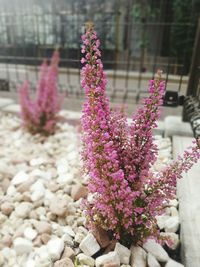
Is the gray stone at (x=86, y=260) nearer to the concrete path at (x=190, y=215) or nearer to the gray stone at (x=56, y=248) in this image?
the gray stone at (x=56, y=248)

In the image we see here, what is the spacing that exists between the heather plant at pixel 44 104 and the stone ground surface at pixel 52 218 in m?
0.44

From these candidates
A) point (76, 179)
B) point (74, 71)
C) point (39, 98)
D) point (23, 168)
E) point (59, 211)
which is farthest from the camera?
point (74, 71)

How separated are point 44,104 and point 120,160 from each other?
7.80 ft

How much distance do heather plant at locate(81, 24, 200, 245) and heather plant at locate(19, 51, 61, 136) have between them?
2.25 m

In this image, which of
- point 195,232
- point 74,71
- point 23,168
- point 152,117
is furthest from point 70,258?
point 74,71

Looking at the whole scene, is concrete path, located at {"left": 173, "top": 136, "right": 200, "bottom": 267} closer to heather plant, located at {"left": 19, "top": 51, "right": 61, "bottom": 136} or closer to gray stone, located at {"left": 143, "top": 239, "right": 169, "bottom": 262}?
gray stone, located at {"left": 143, "top": 239, "right": 169, "bottom": 262}

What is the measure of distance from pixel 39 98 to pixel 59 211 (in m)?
1.99

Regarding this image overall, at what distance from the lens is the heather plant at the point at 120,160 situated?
1364 mm

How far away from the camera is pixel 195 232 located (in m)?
1.71

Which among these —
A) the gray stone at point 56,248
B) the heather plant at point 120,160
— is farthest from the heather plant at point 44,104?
the heather plant at point 120,160

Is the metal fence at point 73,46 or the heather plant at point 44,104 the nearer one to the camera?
the heather plant at point 44,104

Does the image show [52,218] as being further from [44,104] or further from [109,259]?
[44,104]

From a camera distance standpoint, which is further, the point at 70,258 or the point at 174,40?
the point at 174,40

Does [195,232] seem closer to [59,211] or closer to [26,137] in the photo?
[59,211]
